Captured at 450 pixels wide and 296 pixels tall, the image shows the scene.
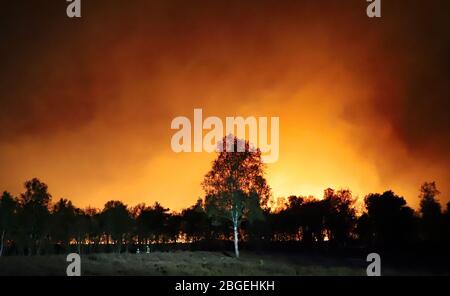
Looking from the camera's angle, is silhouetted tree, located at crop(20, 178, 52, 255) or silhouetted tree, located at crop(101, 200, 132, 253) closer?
silhouetted tree, located at crop(20, 178, 52, 255)

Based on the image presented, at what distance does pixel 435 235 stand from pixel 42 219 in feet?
324

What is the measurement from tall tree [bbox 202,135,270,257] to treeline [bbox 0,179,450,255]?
22.0 metres

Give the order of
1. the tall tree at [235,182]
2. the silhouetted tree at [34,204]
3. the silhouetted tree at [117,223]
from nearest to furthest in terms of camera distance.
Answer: the tall tree at [235,182]
the silhouetted tree at [34,204]
the silhouetted tree at [117,223]

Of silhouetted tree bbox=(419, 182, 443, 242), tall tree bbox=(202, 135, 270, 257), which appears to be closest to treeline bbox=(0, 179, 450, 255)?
silhouetted tree bbox=(419, 182, 443, 242)

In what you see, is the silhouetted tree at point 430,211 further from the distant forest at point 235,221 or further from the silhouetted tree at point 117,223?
the silhouetted tree at point 117,223

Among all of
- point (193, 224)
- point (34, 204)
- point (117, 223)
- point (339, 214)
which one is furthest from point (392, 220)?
point (34, 204)

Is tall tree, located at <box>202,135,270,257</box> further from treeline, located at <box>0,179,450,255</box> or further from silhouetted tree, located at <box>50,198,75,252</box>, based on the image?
silhouetted tree, located at <box>50,198,75,252</box>

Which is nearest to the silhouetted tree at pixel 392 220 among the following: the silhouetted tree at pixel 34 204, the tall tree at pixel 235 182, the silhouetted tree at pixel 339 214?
the silhouetted tree at pixel 339 214

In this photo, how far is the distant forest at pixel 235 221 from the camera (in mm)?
66438

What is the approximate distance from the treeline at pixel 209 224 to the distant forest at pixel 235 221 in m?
0.26

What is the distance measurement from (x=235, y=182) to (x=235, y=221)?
20.0ft

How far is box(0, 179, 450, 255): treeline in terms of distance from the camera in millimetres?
105250
